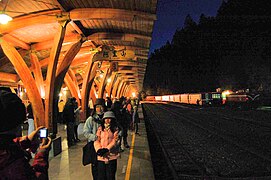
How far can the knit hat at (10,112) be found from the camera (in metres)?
1.56

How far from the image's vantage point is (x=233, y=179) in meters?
5.89

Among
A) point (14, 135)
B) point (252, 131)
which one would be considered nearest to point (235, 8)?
point (252, 131)

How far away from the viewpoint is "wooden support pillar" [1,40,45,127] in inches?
290

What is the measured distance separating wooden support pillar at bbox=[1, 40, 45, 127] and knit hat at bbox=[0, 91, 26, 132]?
662cm

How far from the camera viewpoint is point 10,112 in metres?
1.59

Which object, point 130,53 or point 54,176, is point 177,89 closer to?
point 130,53

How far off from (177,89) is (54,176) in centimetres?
7966

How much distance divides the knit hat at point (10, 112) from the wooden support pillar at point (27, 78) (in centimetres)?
662

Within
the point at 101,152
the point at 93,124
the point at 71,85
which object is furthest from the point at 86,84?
the point at 101,152

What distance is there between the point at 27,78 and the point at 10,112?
265 inches

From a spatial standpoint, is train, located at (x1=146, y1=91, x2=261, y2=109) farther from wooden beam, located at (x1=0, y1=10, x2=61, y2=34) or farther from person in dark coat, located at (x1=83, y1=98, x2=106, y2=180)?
person in dark coat, located at (x1=83, y1=98, x2=106, y2=180)

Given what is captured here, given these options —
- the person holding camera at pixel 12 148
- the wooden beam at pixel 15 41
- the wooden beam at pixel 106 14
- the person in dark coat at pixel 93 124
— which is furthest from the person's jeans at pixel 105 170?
the wooden beam at pixel 15 41

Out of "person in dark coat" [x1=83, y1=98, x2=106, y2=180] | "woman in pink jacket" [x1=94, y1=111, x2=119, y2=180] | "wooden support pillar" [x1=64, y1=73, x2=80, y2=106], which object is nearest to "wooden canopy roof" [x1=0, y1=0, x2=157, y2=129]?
"wooden support pillar" [x1=64, y1=73, x2=80, y2=106]

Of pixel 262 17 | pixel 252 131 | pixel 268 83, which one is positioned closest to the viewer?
pixel 252 131
